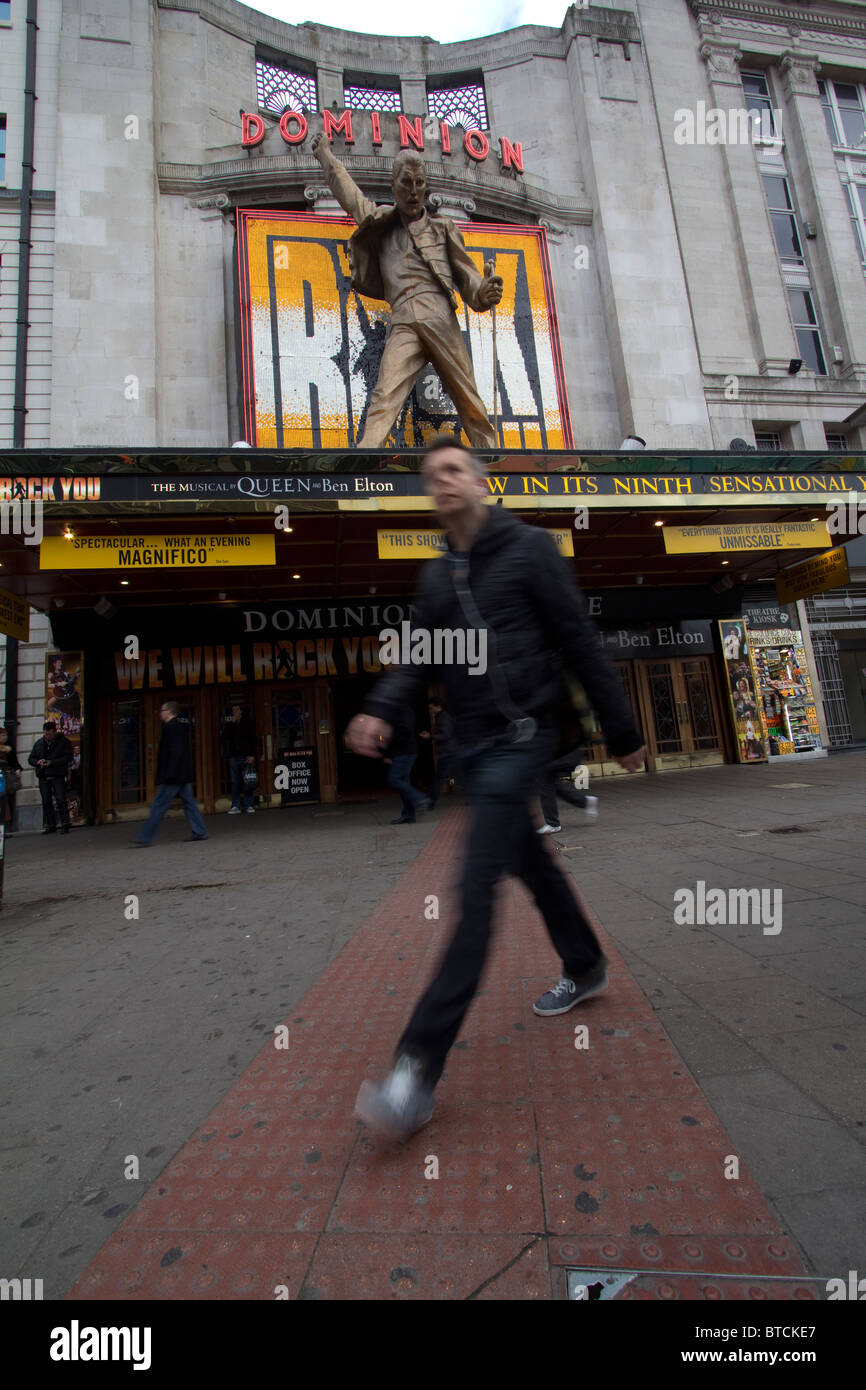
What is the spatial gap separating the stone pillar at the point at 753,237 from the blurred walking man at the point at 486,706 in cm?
1723

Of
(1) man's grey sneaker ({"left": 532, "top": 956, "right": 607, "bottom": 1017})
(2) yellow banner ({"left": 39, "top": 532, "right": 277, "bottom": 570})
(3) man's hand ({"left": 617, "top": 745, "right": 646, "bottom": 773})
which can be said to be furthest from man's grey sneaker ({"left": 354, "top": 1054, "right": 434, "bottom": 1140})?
(2) yellow banner ({"left": 39, "top": 532, "right": 277, "bottom": 570})

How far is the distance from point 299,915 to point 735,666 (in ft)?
40.2

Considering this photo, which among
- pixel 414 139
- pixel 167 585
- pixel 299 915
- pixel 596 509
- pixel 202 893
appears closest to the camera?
pixel 299 915

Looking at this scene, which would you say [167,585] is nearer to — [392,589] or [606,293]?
[392,589]

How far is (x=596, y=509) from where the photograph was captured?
29.7ft

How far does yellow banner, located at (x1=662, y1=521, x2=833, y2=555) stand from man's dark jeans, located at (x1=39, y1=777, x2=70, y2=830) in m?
10.9

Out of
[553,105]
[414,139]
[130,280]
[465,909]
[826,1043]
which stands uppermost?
[553,105]

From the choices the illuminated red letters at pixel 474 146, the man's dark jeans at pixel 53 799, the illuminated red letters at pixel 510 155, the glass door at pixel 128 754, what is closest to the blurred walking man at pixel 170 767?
the man's dark jeans at pixel 53 799

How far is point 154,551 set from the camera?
8.22 metres

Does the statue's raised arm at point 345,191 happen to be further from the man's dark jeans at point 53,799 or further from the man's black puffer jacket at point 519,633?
the man's black puffer jacket at point 519,633

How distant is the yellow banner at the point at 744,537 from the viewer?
9.53 meters

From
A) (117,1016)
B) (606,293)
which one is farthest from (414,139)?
(117,1016)

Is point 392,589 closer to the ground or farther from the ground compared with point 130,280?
closer to the ground

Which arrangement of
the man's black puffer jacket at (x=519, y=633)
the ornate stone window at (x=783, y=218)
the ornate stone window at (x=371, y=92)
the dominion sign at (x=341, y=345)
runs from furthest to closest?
the ornate stone window at (x=783, y=218), the ornate stone window at (x=371, y=92), the dominion sign at (x=341, y=345), the man's black puffer jacket at (x=519, y=633)
